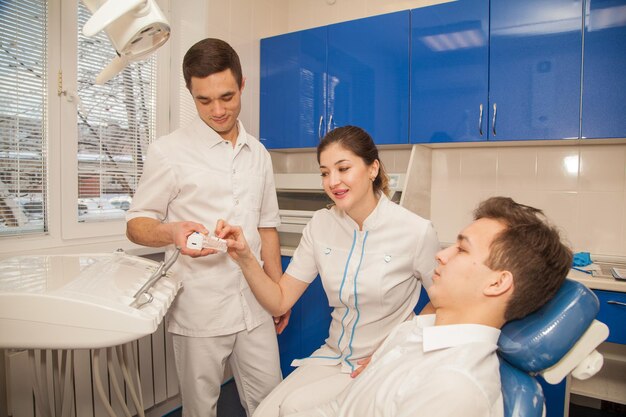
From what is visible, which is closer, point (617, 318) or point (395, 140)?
point (617, 318)

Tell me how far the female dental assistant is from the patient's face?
322 millimetres

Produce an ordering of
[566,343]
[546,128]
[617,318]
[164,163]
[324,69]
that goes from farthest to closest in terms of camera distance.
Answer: [324,69], [546,128], [617,318], [164,163], [566,343]

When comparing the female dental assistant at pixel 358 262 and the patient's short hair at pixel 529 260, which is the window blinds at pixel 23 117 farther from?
Result: the patient's short hair at pixel 529 260

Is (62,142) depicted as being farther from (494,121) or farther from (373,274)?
(494,121)

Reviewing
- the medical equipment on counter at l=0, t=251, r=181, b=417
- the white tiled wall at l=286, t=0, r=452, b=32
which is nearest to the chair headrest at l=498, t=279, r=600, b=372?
the medical equipment on counter at l=0, t=251, r=181, b=417

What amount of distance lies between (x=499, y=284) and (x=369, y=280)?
0.48 metres

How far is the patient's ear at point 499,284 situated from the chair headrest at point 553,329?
0.29ft

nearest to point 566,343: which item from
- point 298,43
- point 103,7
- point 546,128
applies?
point 103,7

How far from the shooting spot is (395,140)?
8.05ft

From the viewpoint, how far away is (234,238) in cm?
134

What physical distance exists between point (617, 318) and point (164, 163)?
73.4 inches

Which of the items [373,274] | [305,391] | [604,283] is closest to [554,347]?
[373,274]

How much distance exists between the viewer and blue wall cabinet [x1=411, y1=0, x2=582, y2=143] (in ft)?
6.65

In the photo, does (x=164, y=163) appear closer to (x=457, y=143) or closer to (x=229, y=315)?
(x=229, y=315)
